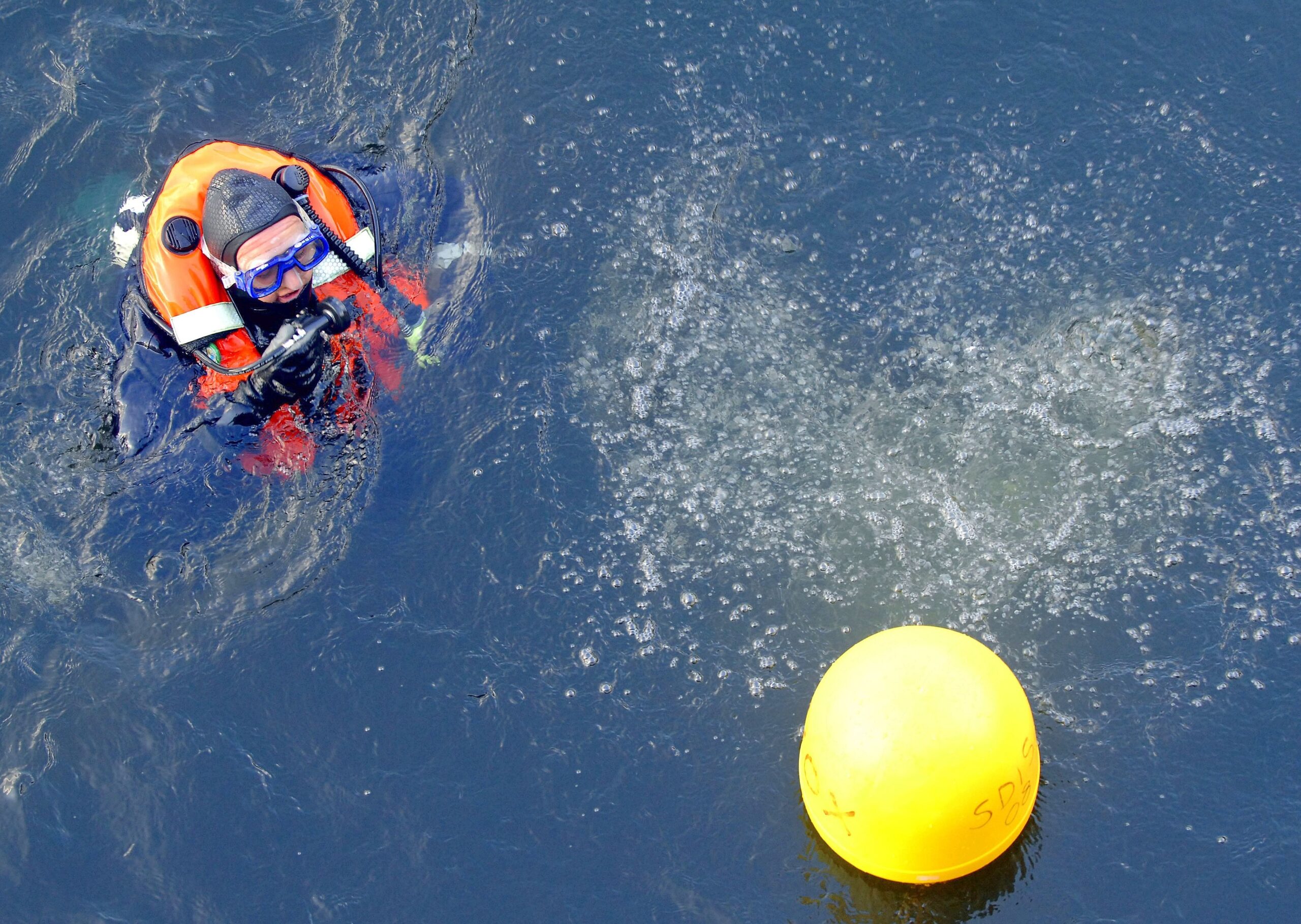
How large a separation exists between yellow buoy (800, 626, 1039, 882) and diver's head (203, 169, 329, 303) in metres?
4.03

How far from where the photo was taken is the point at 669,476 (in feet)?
22.0

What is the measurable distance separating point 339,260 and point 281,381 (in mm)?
915

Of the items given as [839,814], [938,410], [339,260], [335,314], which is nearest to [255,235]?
[335,314]

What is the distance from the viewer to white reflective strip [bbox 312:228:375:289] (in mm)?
6898

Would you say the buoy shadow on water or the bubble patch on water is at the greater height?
the bubble patch on water

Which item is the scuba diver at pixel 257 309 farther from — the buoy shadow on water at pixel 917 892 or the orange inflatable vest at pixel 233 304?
the buoy shadow on water at pixel 917 892

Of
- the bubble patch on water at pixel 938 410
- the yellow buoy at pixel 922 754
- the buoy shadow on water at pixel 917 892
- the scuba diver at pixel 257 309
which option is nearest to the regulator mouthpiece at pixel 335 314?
the scuba diver at pixel 257 309

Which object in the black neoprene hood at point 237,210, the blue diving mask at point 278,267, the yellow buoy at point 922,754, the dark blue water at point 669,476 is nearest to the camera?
the yellow buoy at point 922,754

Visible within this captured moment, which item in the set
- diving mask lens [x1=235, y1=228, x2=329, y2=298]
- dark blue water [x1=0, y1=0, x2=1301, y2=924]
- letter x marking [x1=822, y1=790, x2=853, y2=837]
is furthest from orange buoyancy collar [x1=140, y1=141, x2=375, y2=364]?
letter x marking [x1=822, y1=790, x2=853, y2=837]

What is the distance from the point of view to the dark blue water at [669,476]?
229 inches

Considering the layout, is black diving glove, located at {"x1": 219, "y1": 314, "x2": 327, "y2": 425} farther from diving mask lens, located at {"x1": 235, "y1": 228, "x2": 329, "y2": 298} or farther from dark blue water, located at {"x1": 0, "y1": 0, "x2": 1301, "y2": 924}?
dark blue water, located at {"x1": 0, "y1": 0, "x2": 1301, "y2": 924}

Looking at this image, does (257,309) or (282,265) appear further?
(257,309)

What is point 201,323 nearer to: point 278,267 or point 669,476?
point 278,267

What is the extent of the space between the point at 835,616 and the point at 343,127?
5.18 m
